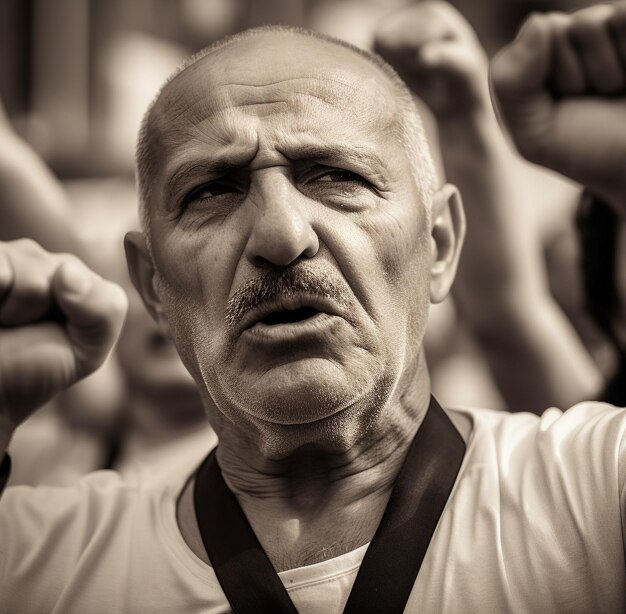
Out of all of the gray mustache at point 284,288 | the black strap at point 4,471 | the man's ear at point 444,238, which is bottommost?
the black strap at point 4,471

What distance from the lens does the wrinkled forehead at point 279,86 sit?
4.58 ft

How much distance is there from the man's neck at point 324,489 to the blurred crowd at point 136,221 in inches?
16.3

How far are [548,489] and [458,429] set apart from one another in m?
0.26

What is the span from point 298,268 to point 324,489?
437mm

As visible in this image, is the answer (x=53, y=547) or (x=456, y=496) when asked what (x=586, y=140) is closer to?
(x=456, y=496)

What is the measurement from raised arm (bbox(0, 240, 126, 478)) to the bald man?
0.07 ft

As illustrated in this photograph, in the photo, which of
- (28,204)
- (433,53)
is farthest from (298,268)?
(28,204)

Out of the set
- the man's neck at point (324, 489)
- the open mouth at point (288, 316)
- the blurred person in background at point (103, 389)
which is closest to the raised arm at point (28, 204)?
the blurred person in background at point (103, 389)

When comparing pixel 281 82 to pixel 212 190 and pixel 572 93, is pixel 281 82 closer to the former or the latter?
pixel 212 190

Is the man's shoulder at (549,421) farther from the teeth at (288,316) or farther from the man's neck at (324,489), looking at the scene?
the teeth at (288,316)

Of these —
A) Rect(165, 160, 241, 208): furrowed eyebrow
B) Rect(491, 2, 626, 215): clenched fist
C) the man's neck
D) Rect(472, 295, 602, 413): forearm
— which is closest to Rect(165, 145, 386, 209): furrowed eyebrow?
Rect(165, 160, 241, 208): furrowed eyebrow

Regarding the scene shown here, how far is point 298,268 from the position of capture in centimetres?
126

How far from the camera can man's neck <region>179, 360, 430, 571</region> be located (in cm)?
139

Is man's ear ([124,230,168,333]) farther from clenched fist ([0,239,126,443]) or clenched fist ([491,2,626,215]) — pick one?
clenched fist ([491,2,626,215])
